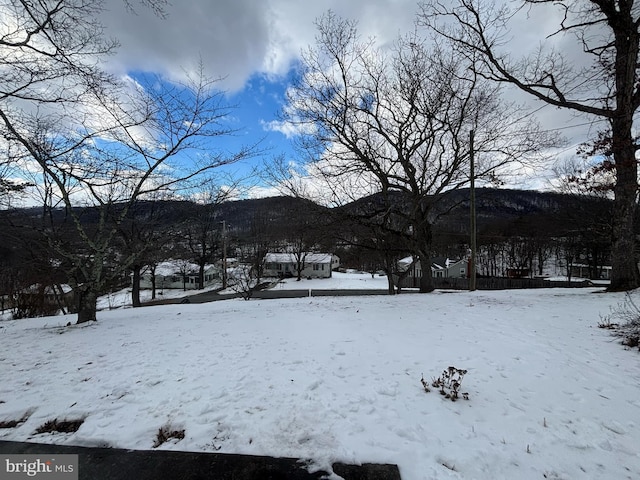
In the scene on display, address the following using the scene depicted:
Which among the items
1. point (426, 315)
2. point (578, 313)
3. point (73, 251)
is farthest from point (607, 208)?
point (73, 251)

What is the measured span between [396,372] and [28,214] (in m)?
9.28

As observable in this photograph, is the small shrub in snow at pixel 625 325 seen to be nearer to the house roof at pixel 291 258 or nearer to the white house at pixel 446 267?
Answer: the house roof at pixel 291 258

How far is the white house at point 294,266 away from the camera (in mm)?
42312

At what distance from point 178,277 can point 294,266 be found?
16466mm

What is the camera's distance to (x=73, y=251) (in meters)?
7.30

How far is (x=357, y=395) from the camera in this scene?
9.45ft

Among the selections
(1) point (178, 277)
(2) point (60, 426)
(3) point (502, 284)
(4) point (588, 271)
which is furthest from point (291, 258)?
(4) point (588, 271)

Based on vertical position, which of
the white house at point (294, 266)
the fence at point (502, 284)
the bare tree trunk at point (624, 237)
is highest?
the bare tree trunk at point (624, 237)

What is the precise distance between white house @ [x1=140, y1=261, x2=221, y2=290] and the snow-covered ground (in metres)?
33.9

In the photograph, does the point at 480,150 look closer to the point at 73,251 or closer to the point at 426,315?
the point at 426,315
